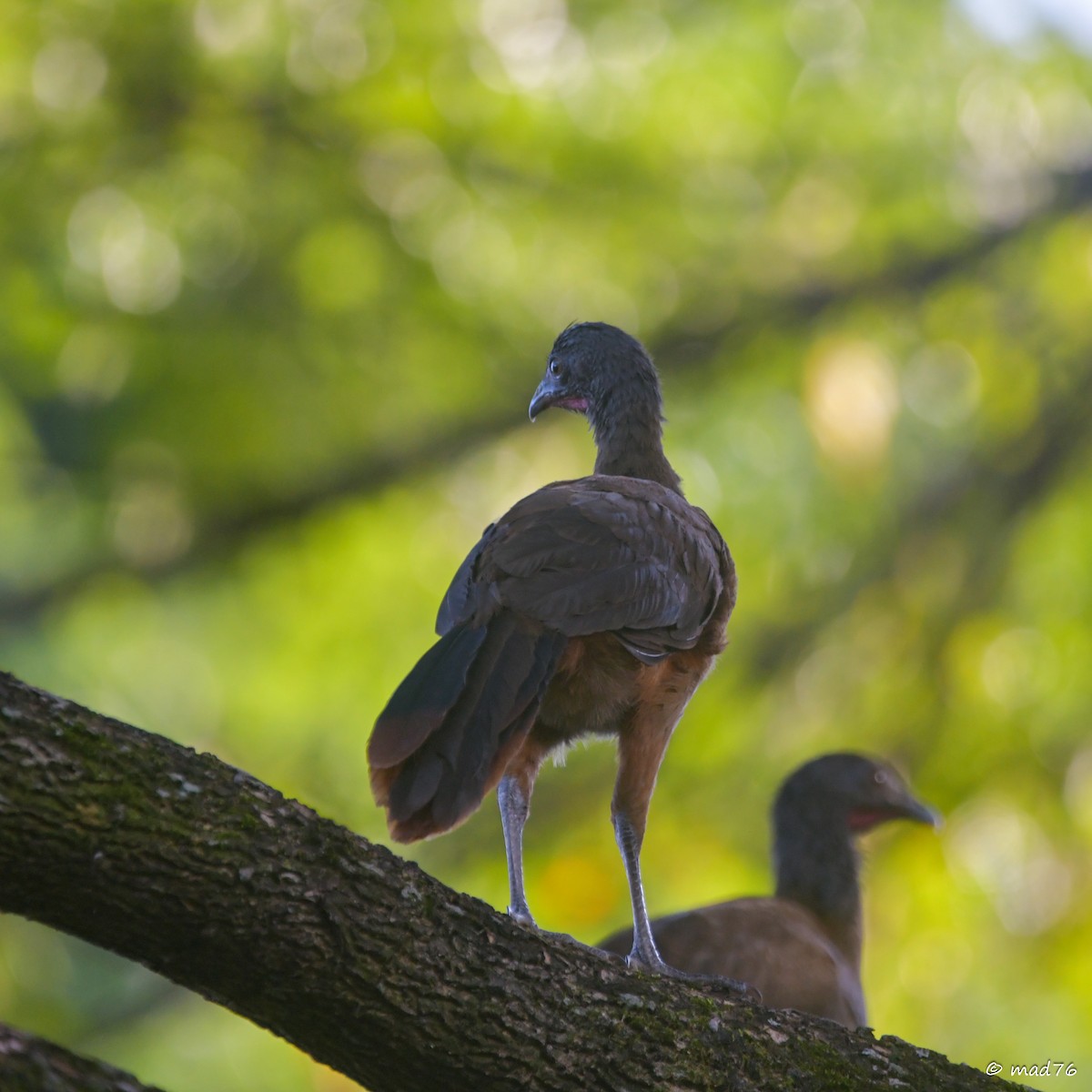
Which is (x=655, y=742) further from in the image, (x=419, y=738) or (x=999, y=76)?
(x=999, y=76)

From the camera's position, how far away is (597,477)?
13.5 feet

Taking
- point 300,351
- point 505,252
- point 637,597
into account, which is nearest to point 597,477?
point 637,597

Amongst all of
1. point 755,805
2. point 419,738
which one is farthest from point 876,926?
point 419,738

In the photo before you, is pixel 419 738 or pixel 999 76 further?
pixel 999 76

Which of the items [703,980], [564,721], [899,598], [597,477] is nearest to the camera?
[703,980]

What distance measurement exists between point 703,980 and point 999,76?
18.1 feet

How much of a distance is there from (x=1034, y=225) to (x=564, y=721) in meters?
4.58

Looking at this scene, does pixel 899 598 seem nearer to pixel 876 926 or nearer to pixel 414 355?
pixel 876 926

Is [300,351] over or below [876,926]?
over

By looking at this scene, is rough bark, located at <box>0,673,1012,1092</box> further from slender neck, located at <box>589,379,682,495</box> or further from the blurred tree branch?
the blurred tree branch

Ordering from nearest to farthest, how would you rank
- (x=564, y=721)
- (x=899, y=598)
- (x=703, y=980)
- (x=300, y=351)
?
1. (x=703, y=980)
2. (x=564, y=721)
3. (x=300, y=351)
4. (x=899, y=598)

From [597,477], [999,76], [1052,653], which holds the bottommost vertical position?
[597,477]

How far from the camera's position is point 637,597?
11.8ft

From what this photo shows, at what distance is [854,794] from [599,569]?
2623 millimetres
